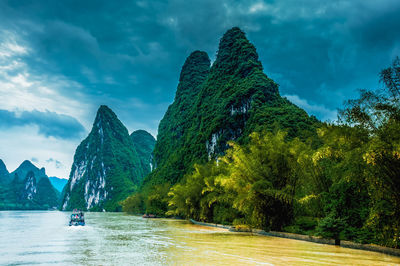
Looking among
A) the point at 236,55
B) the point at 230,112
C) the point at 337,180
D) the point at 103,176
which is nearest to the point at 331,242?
the point at 337,180

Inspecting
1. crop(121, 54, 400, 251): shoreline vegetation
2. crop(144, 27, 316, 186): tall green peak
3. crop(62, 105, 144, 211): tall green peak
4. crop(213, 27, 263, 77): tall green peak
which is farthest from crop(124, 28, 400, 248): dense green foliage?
crop(62, 105, 144, 211): tall green peak

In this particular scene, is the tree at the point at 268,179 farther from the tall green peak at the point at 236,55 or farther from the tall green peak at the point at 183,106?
the tall green peak at the point at 183,106

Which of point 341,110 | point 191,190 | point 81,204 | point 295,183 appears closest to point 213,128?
point 191,190

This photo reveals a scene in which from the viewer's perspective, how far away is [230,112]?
74.6m

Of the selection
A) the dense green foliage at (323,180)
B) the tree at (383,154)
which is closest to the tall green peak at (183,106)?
the dense green foliage at (323,180)

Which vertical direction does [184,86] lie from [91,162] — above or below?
above

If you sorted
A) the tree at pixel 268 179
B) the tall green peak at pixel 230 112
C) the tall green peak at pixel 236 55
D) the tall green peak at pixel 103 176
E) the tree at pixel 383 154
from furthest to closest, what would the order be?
the tall green peak at pixel 103 176 → the tall green peak at pixel 236 55 → the tall green peak at pixel 230 112 → the tree at pixel 268 179 → the tree at pixel 383 154

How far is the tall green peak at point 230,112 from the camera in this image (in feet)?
199

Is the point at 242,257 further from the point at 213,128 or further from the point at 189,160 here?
the point at 189,160

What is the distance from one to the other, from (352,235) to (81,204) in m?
179

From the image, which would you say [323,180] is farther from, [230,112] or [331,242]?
[230,112]

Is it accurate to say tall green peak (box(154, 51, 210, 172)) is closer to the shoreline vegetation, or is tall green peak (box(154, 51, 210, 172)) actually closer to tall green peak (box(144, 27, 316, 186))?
tall green peak (box(144, 27, 316, 186))

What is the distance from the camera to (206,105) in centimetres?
9606

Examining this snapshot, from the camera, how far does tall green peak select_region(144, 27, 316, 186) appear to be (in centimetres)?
6053
